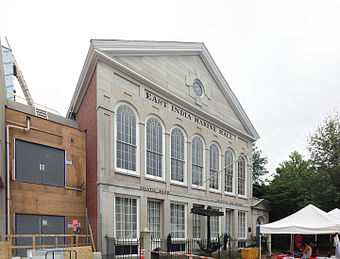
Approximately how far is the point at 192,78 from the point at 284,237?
58.1ft

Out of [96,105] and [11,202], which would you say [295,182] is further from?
[11,202]

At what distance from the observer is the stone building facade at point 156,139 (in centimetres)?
1683

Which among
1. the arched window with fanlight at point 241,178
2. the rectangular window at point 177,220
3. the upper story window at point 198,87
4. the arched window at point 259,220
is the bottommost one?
the arched window at point 259,220

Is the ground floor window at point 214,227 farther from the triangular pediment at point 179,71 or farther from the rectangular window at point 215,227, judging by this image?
the triangular pediment at point 179,71

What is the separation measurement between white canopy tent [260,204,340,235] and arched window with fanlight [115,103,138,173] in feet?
23.7

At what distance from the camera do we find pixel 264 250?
81.8 ft

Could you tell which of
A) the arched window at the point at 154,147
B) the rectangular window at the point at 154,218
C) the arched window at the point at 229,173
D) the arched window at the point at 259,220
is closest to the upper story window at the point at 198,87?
the arched window at the point at 154,147

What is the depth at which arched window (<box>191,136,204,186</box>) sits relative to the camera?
2293 centimetres

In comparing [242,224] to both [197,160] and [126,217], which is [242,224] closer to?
[197,160]

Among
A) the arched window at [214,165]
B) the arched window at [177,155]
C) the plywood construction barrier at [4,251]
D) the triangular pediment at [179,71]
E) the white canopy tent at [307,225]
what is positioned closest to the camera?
the plywood construction barrier at [4,251]

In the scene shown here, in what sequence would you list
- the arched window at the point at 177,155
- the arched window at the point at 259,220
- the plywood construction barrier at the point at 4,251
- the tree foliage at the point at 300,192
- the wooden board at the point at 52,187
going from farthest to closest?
the arched window at the point at 259,220 < the tree foliage at the point at 300,192 < the arched window at the point at 177,155 < the wooden board at the point at 52,187 < the plywood construction barrier at the point at 4,251

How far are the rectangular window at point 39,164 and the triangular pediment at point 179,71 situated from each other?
4.68 meters

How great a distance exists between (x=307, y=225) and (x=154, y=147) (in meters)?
8.97

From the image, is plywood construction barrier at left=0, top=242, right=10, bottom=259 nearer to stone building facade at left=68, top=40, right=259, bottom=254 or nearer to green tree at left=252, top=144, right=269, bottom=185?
stone building facade at left=68, top=40, right=259, bottom=254
